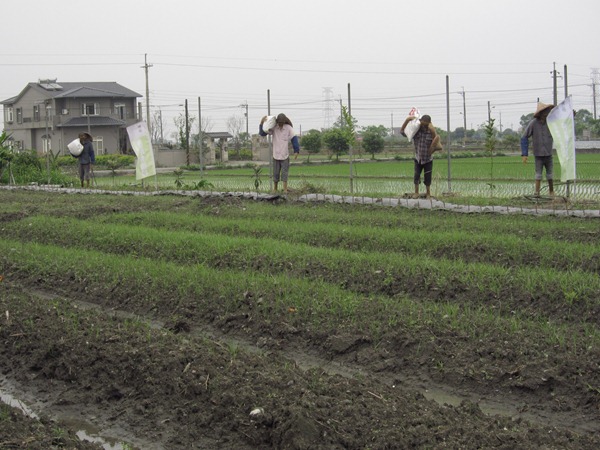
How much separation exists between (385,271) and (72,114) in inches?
2006

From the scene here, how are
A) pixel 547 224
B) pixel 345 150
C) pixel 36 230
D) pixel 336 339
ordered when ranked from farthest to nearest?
pixel 345 150 < pixel 36 230 < pixel 547 224 < pixel 336 339

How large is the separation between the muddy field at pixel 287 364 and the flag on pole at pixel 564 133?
337cm

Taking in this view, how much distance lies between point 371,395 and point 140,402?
1533 millimetres

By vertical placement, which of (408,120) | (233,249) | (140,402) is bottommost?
(140,402)

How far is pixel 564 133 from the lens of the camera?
11.5 m

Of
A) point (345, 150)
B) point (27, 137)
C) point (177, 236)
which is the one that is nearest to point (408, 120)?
point (177, 236)

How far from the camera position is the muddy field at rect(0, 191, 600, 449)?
4191 mm

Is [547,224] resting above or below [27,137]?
below

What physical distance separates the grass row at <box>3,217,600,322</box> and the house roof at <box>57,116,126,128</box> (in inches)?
1757

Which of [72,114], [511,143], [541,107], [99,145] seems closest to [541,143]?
[541,107]

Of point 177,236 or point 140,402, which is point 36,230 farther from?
point 140,402

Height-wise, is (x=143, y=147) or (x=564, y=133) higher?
(x=143, y=147)

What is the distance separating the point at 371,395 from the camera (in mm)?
4531

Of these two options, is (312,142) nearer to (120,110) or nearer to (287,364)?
(120,110)
